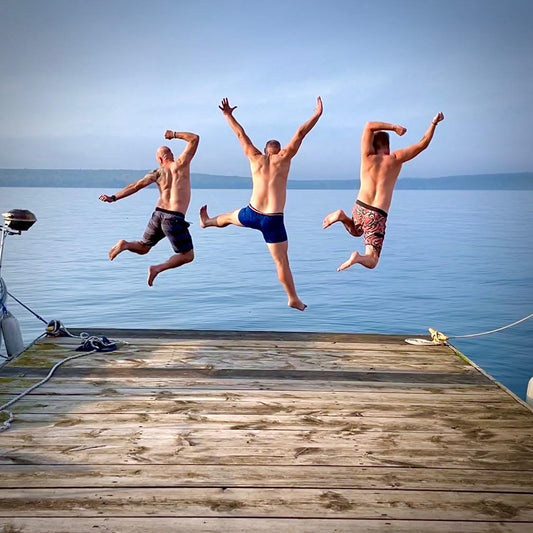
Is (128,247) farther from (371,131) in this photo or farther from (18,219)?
(371,131)

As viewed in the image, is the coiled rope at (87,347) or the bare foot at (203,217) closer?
the bare foot at (203,217)

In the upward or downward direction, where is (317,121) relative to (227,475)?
upward

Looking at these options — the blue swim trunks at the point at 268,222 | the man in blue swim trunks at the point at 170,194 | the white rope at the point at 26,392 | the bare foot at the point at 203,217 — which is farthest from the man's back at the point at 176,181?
the white rope at the point at 26,392

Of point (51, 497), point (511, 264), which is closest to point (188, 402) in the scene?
point (51, 497)

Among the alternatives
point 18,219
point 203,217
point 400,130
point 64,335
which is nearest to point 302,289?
point 64,335

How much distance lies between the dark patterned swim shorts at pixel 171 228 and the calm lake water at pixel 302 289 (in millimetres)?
10104

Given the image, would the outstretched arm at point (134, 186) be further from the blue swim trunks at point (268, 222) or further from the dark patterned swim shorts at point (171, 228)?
the blue swim trunks at point (268, 222)

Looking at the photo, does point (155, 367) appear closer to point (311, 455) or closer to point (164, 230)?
point (164, 230)

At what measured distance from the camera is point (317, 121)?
25.2ft

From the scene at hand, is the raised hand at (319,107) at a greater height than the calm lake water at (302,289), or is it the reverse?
the raised hand at (319,107)

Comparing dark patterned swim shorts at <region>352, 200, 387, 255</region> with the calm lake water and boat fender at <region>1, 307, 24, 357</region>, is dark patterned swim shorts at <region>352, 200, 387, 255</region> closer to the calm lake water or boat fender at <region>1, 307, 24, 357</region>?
boat fender at <region>1, 307, 24, 357</region>

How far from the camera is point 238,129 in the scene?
8039 mm

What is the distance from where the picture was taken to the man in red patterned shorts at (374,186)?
7.79 meters

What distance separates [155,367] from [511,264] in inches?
1016
